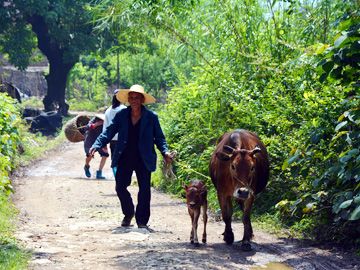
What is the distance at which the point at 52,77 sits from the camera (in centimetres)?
3594

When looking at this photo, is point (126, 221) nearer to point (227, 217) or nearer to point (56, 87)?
point (227, 217)

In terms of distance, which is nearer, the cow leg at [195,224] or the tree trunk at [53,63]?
the cow leg at [195,224]

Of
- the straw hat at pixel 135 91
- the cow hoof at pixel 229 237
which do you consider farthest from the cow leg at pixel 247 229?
the straw hat at pixel 135 91

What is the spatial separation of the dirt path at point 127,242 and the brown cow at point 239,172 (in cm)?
37

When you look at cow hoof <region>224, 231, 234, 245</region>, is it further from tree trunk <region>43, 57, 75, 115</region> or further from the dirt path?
tree trunk <region>43, 57, 75, 115</region>

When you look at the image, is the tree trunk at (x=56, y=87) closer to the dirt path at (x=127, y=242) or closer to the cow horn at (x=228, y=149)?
the dirt path at (x=127, y=242)

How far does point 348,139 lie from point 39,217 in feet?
17.4

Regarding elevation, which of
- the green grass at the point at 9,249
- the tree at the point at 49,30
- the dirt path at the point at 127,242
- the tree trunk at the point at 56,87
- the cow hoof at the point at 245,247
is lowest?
the green grass at the point at 9,249

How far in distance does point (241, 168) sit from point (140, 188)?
196 cm

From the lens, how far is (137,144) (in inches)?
385

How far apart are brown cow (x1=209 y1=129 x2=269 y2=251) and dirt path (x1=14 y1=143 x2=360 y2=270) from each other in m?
0.37

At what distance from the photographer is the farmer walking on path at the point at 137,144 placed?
31.9 ft

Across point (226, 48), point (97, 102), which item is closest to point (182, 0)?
point (226, 48)

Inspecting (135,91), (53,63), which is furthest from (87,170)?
(53,63)
